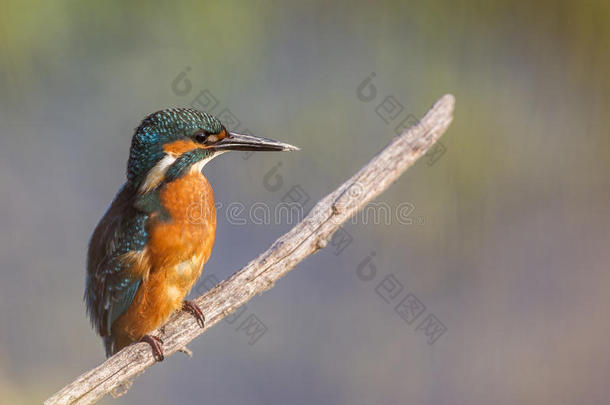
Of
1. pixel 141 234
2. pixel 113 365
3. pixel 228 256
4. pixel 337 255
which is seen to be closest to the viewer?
pixel 113 365

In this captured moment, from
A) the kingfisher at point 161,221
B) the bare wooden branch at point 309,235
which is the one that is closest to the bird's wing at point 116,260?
the kingfisher at point 161,221

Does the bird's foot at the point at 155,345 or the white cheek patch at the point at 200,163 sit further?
the white cheek patch at the point at 200,163

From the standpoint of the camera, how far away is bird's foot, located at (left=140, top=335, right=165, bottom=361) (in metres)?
1.79

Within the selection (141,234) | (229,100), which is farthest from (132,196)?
(229,100)

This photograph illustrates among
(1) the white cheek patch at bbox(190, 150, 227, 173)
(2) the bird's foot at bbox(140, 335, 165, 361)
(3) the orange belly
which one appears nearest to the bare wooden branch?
(2) the bird's foot at bbox(140, 335, 165, 361)

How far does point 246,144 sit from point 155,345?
26.3 inches

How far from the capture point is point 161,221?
1.90 metres

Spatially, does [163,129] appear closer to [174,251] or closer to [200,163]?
[200,163]

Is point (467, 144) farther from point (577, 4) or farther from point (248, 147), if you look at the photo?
point (248, 147)

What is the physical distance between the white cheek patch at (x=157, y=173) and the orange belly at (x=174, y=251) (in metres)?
0.04

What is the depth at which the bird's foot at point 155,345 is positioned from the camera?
1785 millimetres

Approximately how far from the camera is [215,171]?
9.45 ft

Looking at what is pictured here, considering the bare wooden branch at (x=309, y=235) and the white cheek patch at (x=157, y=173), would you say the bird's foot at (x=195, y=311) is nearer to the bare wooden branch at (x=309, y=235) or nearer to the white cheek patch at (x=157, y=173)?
the bare wooden branch at (x=309, y=235)

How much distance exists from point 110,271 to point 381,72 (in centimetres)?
178
